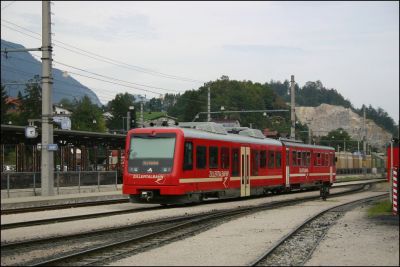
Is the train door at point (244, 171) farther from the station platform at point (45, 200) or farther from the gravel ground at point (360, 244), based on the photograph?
the gravel ground at point (360, 244)

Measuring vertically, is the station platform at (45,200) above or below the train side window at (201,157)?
below

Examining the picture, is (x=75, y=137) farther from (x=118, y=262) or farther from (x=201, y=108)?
(x=201, y=108)

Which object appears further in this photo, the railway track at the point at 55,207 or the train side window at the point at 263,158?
the train side window at the point at 263,158

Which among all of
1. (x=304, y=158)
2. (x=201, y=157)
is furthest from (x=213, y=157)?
(x=304, y=158)

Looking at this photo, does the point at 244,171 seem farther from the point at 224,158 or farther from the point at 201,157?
the point at 201,157

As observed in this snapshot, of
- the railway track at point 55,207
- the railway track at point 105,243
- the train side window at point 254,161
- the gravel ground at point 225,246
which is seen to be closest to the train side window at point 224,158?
the train side window at point 254,161

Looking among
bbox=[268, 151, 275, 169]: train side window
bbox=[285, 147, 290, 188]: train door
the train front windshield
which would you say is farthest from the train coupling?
bbox=[285, 147, 290, 188]: train door

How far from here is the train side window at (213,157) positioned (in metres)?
23.9

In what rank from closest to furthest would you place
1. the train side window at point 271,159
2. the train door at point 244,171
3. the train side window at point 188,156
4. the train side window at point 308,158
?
the train side window at point 188,156 → the train door at point 244,171 → the train side window at point 271,159 → the train side window at point 308,158

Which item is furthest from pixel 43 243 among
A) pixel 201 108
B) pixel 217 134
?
pixel 201 108

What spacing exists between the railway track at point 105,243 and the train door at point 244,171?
977 centimetres

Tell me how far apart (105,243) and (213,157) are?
11645 mm

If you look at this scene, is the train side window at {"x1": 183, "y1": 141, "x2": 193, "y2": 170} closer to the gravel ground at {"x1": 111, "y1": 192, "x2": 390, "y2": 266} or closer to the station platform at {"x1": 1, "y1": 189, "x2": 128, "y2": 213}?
the gravel ground at {"x1": 111, "y1": 192, "x2": 390, "y2": 266}

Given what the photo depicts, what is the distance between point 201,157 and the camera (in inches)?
911
